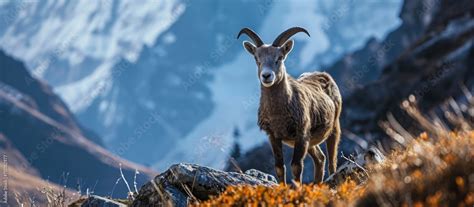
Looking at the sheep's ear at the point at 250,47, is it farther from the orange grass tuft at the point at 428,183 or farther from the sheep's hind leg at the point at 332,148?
the orange grass tuft at the point at 428,183

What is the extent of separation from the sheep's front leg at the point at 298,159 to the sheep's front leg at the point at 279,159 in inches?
7.2

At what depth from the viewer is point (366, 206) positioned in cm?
650

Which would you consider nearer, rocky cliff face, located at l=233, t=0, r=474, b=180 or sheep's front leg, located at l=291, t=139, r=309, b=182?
sheep's front leg, located at l=291, t=139, r=309, b=182

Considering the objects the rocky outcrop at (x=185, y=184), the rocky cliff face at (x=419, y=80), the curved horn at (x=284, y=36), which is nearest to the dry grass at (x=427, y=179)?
the rocky outcrop at (x=185, y=184)

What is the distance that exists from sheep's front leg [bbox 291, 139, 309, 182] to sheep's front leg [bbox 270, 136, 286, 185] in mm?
183

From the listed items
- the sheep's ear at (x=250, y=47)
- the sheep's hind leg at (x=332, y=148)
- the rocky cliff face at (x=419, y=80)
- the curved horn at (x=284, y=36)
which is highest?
the sheep's ear at (x=250, y=47)

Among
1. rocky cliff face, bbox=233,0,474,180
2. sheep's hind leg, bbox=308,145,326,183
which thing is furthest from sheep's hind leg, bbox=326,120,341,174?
rocky cliff face, bbox=233,0,474,180

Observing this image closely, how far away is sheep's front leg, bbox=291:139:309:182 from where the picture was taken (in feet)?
42.7

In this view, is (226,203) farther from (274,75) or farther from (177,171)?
(274,75)

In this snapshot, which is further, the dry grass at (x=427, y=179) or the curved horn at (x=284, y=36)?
the curved horn at (x=284, y=36)

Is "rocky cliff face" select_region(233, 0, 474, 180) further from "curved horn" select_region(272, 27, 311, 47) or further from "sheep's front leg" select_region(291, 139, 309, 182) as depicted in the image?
"sheep's front leg" select_region(291, 139, 309, 182)

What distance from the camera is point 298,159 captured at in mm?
13055

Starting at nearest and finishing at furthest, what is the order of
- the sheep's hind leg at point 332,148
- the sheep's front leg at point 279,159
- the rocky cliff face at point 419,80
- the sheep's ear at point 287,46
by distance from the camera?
the sheep's front leg at point 279,159
the sheep's ear at point 287,46
the sheep's hind leg at point 332,148
the rocky cliff face at point 419,80

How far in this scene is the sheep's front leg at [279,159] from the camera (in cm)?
1301
